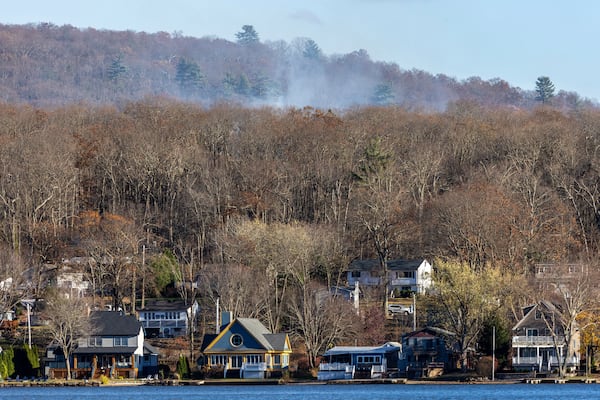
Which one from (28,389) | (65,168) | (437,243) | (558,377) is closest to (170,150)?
(65,168)

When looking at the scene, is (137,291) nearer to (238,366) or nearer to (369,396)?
(238,366)

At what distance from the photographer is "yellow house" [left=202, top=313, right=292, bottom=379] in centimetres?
8494

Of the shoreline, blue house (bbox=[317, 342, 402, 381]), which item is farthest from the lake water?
blue house (bbox=[317, 342, 402, 381])

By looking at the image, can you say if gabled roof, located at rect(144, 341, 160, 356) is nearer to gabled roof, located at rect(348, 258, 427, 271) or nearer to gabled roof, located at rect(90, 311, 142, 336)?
gabled roof, located at rect(90, 311, 142, 336)

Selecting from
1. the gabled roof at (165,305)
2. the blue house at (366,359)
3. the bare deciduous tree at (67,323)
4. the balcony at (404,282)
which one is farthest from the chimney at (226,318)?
the balcony at (404,282)

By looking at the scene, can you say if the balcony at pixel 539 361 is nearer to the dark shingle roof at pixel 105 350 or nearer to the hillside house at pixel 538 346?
the hillside house at pixel 538 346

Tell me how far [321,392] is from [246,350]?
1231 centimetres

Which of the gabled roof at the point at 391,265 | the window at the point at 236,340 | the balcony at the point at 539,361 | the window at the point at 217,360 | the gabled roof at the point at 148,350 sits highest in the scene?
the gabled roof at the point at 391,265

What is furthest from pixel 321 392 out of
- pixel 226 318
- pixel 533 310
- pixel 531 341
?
pixel 533 310

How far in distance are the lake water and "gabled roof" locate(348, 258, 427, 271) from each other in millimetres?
21778

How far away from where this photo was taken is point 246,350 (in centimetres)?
8544

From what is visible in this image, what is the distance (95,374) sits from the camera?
8688cm

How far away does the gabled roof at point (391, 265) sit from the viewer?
332 feet

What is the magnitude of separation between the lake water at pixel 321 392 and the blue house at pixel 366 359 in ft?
9.78
